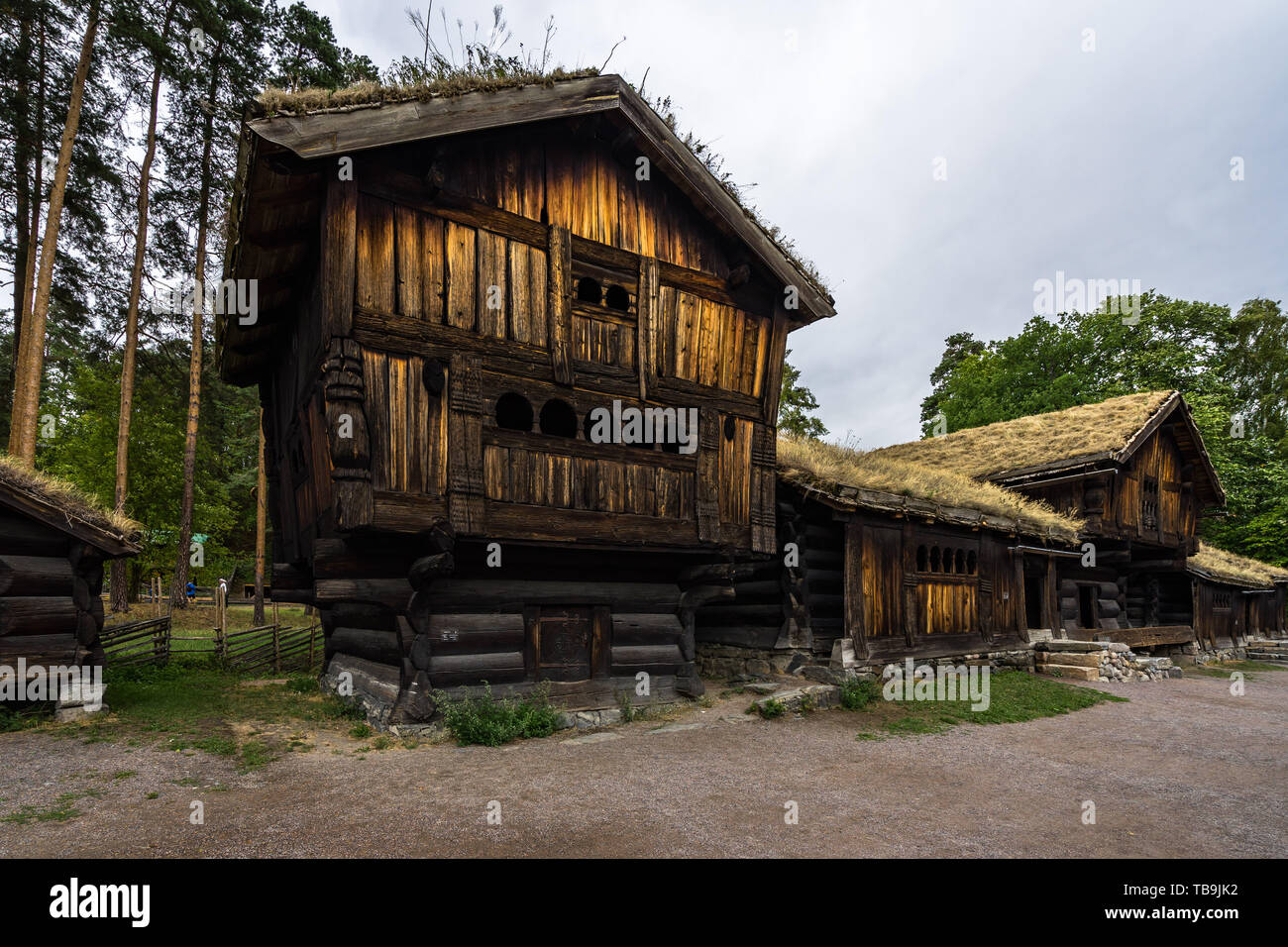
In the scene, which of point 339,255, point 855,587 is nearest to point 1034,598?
point 855,587

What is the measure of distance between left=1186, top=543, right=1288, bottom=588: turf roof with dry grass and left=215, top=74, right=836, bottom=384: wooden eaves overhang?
2190 cm

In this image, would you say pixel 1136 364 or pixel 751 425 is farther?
pixel 1136 364

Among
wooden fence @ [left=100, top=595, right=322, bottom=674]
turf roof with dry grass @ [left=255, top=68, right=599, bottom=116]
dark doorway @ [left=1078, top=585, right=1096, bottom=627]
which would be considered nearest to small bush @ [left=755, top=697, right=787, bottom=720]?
turf roof with dry grass @ [left=255, top=68, right=599, bottom=116]

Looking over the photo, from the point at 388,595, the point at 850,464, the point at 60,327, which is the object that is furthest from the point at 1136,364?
the point at 60,327

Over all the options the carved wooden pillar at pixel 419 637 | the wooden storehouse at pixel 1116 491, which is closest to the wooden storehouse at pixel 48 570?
the carved wooden pillar at pixel 419 637

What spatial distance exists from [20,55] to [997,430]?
31777 millimetres

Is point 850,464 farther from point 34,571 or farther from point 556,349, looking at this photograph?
point 34,571

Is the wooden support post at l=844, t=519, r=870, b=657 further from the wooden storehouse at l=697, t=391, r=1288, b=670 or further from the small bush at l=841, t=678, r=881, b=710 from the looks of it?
the small bush at l=841, t=678, r=881, b=710

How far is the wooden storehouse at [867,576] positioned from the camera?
13.9m

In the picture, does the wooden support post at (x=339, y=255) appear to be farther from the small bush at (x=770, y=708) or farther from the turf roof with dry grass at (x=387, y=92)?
the small bush at (x=770, y=708)

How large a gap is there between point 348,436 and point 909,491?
457 inches

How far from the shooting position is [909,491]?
15031 millimetres
